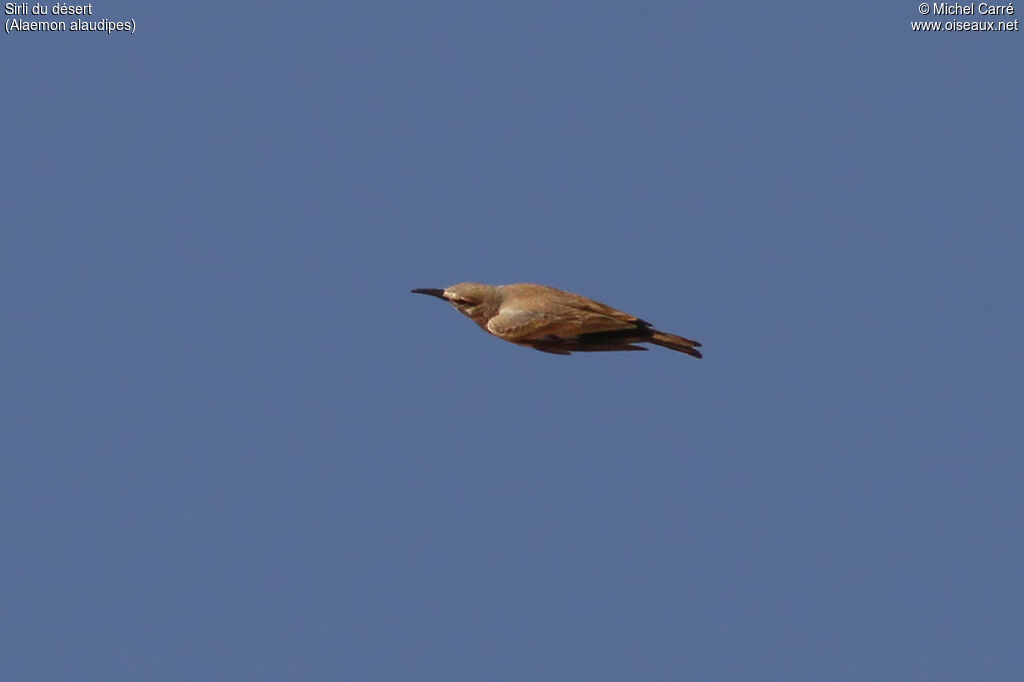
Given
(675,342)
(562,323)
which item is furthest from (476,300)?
(675,342)

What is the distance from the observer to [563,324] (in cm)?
752

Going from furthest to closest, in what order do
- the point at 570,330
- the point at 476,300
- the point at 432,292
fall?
the point at 432,292 → the point at 476,300 → the point at 570,330

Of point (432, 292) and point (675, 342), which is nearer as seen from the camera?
point (675, 342)

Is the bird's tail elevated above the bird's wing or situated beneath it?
situated beneath

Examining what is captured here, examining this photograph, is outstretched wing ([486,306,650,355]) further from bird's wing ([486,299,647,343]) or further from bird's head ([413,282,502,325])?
bird's head ([413,282,502,325])

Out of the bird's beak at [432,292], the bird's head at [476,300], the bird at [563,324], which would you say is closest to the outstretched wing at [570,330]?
the bird at [563,324]

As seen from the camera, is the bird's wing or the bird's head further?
the bird's head

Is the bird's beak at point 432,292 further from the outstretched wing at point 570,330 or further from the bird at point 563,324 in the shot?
the outstretched wing at point 570,330

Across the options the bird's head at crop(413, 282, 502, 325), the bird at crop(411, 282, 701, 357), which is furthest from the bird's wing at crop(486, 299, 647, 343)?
the bird's head at crop(413, 282, 502, 325)

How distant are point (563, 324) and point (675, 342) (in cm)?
85

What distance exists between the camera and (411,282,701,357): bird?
752cm

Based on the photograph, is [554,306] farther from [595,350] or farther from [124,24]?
[124,24]

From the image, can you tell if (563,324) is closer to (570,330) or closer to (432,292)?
(570,330)

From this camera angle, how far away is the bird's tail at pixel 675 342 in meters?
7.59
